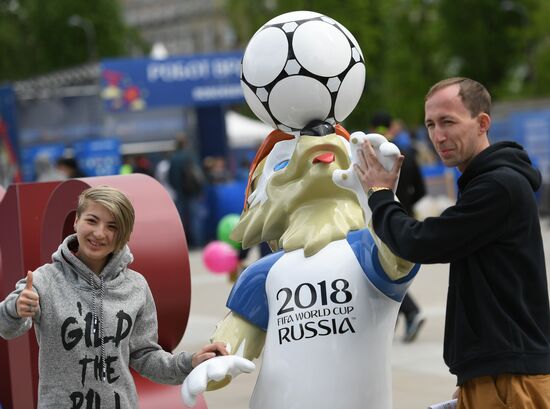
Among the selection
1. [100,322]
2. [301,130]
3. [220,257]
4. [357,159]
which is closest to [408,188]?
[220,257]

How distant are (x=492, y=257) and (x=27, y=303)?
1.43 meters

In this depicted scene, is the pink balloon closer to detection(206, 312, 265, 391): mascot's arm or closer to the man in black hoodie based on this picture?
detection(206, 312, 265, 391): mascot's arm

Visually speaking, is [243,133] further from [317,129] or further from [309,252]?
[309,252]

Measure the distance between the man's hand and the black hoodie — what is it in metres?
0.12

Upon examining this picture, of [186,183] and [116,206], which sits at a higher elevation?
[116,206]

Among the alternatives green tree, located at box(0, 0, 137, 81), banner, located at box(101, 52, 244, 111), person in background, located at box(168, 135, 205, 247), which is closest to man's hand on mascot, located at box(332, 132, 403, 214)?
person in background, located at box(168, 135, 205, 247)

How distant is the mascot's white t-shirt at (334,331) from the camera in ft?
11.5

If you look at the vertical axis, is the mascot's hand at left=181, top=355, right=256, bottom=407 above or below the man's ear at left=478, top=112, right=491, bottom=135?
below

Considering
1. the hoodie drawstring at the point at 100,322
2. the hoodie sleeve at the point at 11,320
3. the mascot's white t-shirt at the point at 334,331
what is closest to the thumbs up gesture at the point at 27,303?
the hoodie sleeve at the point at 11,320

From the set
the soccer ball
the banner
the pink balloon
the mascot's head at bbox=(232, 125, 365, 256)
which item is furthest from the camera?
the banner

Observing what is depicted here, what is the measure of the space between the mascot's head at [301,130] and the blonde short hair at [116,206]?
21.3 inches

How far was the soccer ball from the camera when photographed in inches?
153

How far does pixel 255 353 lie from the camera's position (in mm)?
3729

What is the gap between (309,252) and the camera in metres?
3.62
